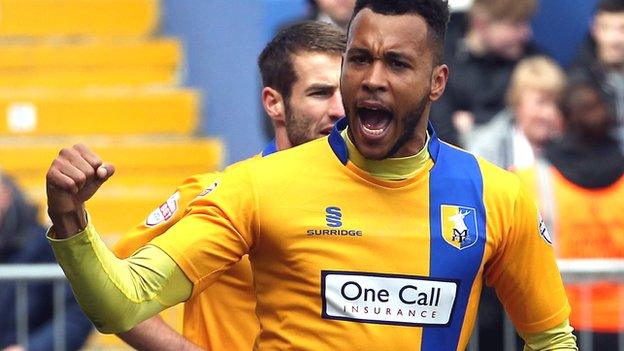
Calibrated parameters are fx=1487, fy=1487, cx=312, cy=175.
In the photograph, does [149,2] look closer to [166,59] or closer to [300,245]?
[166,59]

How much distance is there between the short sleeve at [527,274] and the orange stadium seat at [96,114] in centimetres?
668

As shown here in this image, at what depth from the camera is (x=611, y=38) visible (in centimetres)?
860

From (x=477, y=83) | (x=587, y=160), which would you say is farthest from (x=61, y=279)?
(x=477, y=83)

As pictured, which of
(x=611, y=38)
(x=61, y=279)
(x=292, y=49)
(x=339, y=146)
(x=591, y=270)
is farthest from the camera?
(x=611, y=38)

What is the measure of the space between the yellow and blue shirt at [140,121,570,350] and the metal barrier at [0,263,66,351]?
299cm

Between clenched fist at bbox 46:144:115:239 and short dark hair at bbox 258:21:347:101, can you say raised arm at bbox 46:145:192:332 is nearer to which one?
clenched fist at bbox 46:144:115:239

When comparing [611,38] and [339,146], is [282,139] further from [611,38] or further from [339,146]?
[611,38]

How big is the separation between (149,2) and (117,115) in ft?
3.48

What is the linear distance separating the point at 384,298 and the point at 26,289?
340 cm

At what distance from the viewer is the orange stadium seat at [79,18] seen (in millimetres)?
11086

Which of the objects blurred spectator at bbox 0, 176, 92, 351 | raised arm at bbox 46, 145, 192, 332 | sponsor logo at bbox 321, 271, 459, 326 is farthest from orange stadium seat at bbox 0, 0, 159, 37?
raised arm at bbox 46, 145, 192, 332

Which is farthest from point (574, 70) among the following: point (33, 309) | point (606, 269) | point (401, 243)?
point (401, 243)

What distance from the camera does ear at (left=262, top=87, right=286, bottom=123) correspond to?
4.94 m

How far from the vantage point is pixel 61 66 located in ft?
36.0
